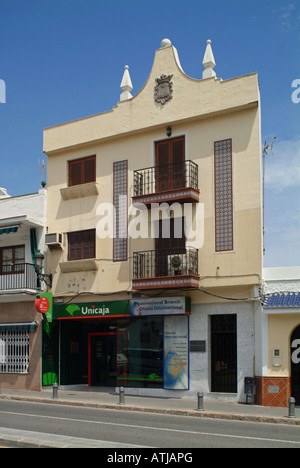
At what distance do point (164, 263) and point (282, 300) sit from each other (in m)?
4.61

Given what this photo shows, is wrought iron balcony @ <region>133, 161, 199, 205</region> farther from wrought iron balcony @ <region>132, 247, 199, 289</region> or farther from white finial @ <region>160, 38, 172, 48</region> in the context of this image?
white finial @ <region>160, 38, 172, 48</region>

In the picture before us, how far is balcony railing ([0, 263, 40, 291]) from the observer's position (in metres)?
23.2

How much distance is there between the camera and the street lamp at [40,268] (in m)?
22.7

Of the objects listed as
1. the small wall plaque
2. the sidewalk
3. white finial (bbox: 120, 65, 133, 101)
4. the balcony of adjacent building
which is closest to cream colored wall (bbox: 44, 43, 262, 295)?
white finial (bbox: 120, 65, 133, 101)

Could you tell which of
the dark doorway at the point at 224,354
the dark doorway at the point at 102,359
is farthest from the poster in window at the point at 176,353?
the dark doorway at the point at 102,359

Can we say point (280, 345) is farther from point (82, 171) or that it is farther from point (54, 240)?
point (82, 171)

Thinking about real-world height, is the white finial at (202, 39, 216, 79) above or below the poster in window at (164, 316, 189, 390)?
above

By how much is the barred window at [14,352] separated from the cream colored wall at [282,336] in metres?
10.5

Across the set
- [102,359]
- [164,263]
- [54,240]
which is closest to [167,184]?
[164,263]

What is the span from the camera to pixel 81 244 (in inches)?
899

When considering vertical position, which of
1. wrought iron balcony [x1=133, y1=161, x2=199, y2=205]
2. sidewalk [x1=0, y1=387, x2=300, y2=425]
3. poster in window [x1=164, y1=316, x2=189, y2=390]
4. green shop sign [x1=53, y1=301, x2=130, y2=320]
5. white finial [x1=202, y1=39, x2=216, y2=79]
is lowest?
sidewalk [x1=0, y1=387, x2=300, y2=425]

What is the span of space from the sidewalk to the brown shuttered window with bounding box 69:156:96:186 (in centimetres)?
855

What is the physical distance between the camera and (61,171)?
2381 cm
